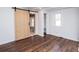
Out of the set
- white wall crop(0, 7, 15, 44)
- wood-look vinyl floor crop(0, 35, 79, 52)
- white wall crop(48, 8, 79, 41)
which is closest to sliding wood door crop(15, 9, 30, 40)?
white wall crop(0, 7, 15, 44)

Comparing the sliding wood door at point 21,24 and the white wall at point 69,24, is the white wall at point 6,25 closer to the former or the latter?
the sliding wood door at point 21,24

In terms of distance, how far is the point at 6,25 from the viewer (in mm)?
3135

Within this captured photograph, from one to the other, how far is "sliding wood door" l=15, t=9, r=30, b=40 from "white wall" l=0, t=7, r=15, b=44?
0.83ft

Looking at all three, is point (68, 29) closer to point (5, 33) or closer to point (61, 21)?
point (61, 21)

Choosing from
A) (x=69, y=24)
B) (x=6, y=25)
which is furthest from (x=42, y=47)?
(x=69, y=24)

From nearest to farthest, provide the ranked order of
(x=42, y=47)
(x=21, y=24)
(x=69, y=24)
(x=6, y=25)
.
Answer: (x=42, y=47) → (x=6, y=25) → (x=69, y=24) → (x=21, y=24)

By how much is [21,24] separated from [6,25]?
0.87 meters

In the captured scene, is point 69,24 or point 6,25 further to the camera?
point 69,24

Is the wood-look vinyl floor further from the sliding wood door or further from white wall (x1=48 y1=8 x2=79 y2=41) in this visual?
the sliding wood door

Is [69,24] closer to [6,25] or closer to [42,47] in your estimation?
[42,47]

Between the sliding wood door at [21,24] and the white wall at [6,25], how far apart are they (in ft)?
0.83

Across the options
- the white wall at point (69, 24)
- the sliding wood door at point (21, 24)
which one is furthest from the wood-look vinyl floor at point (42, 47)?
the sliding wood door at point (21, 24)
